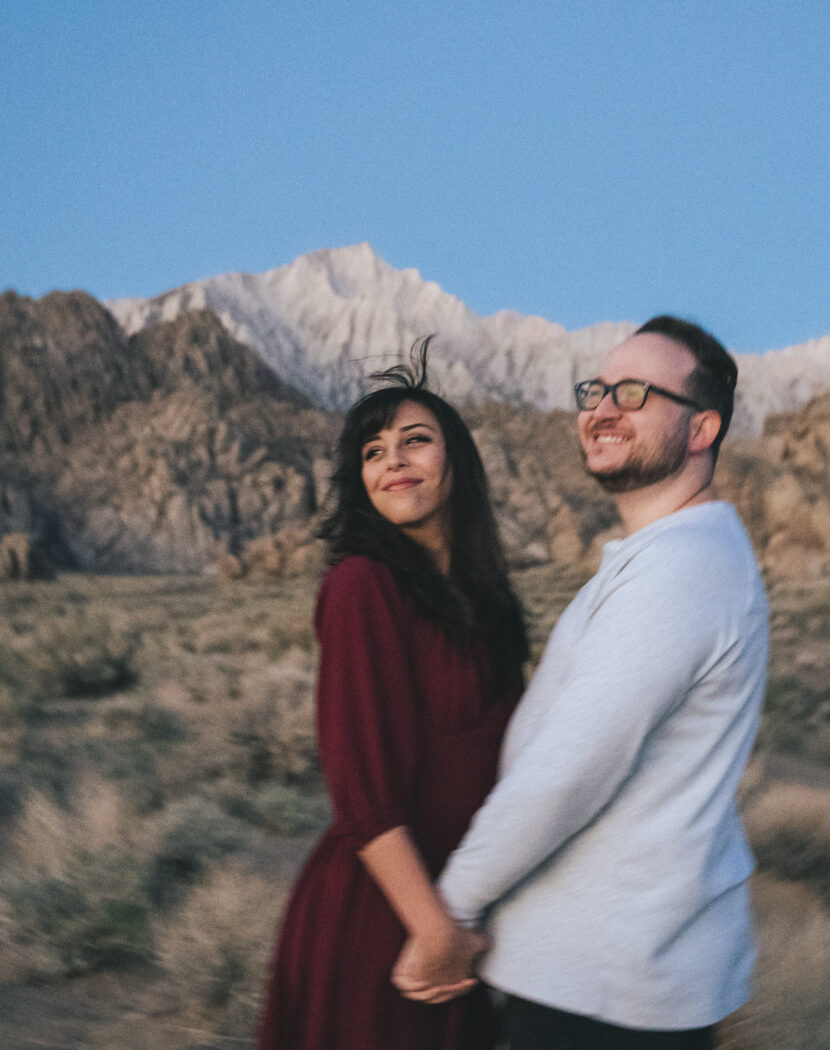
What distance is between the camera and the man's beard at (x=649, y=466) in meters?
1.56

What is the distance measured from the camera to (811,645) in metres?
12.2

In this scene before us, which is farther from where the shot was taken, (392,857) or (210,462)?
(210,462)

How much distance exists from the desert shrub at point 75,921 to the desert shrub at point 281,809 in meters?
1.21

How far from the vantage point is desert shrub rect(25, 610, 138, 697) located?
1071 centimetres

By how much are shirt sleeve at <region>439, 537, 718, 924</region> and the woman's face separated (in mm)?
620

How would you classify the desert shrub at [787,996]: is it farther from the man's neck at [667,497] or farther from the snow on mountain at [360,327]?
the snow on mountain at [360,327]

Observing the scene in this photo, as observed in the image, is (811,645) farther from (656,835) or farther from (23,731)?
(656,835)

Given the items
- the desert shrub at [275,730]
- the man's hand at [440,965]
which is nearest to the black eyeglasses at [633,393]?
the man's hand at [440,965]

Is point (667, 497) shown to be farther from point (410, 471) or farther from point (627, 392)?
point (410, 471)

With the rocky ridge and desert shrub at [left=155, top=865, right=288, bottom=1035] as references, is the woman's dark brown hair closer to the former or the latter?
desert shrub at [left=155, top=865, right=288, bottom=1035]

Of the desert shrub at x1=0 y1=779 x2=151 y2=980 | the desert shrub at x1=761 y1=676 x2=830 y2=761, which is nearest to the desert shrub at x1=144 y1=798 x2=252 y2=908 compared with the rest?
the desert shrub at x1=0 y1=779 x2=151 y2=980

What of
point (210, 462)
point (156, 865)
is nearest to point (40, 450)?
point (210, 462)

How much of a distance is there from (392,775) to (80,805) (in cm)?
491

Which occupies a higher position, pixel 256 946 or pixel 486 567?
pixel 486 567
